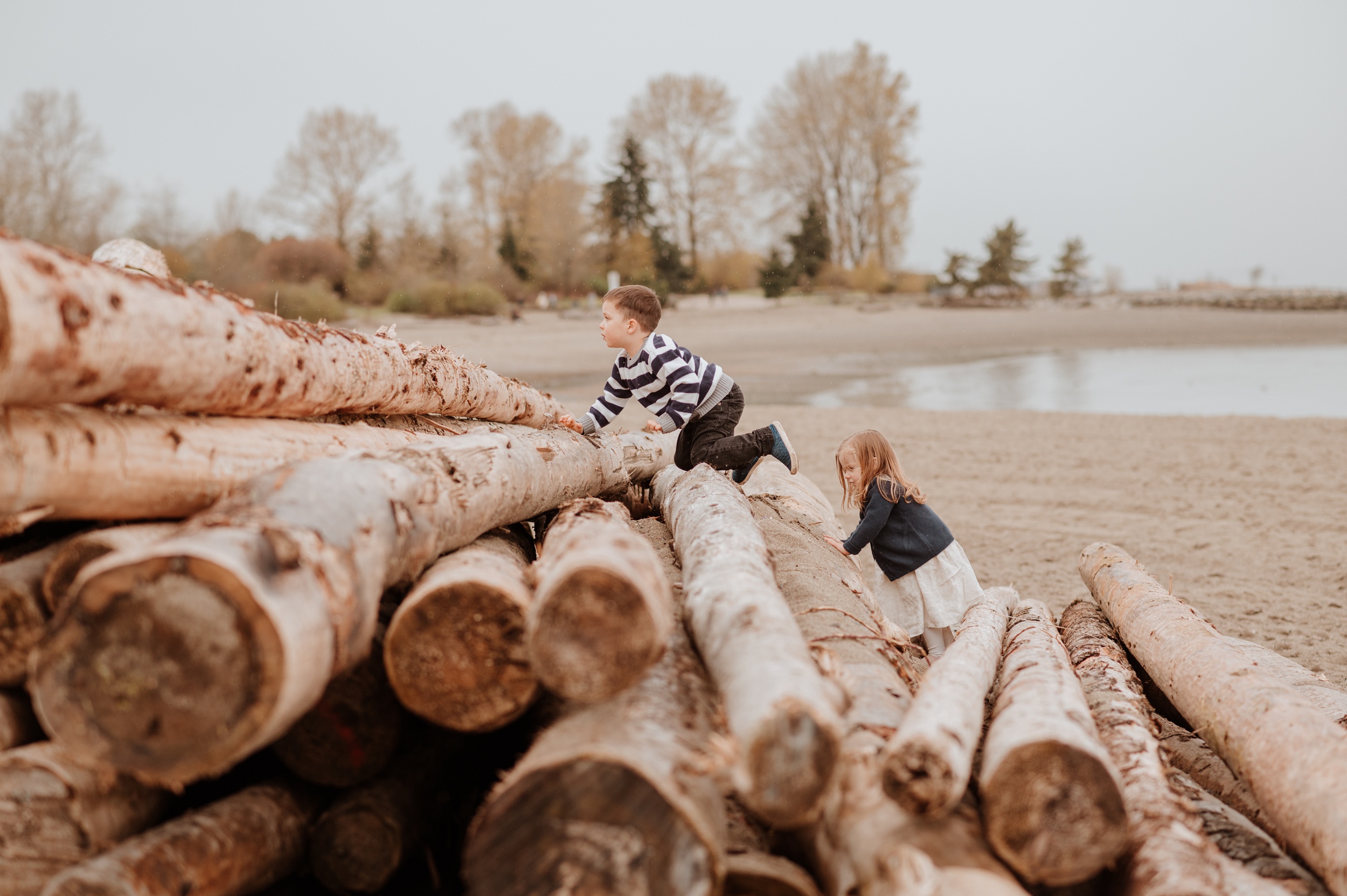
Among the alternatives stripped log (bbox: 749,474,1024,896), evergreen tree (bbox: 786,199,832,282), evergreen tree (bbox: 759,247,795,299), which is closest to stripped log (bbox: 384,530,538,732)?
stripped log (bbox: 749,474,1024,896)

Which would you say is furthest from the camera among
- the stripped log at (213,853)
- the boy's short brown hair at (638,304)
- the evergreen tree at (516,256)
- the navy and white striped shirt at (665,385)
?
the evergreen tree at (516,256)

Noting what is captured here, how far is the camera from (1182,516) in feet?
30.0

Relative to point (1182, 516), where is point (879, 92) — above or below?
above

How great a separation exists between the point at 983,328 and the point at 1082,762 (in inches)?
1486

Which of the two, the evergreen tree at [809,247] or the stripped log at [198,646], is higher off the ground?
the evergreen tree at [809,247]

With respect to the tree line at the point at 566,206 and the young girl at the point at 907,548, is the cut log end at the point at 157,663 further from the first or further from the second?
the tree line at the point at 566,206

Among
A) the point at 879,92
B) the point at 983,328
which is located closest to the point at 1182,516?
the point at 983,328

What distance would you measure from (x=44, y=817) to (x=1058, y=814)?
256 cm

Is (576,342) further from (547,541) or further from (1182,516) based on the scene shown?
(547,541)

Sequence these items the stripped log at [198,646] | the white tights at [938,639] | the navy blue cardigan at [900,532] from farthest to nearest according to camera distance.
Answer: the white tights at [938,639] → the navy blue cardigan at [900,532] → the stripped log at [198,646]

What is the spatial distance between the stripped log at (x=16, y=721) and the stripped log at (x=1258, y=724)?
361 centimetres

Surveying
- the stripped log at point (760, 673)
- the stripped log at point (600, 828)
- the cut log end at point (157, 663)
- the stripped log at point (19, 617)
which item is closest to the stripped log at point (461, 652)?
the stripped log at point (600, 828)

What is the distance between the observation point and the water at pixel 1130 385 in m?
17.9

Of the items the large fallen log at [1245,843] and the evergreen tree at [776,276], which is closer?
the large fallen log at [1245,843]
